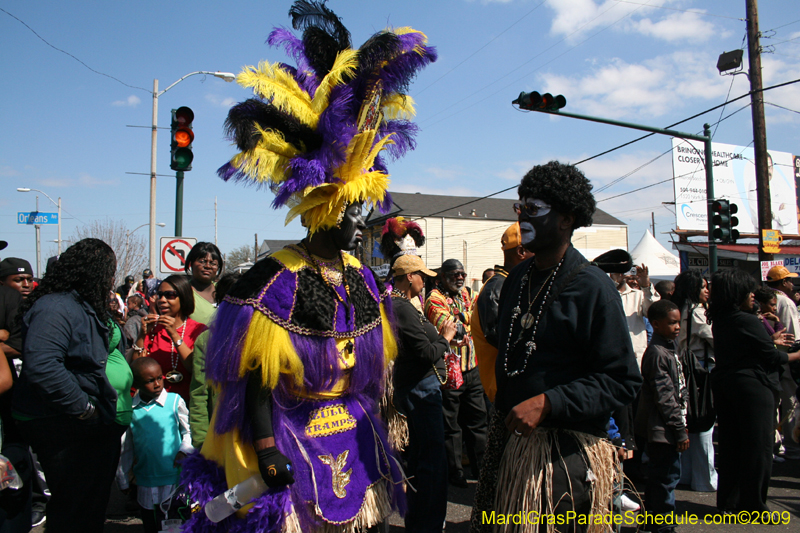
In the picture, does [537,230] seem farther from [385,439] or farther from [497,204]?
[497,204]

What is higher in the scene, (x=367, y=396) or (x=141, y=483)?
(x=367, y=396)

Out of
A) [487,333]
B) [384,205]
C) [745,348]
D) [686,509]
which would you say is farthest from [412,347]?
[686,509]

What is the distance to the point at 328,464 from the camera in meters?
2.24

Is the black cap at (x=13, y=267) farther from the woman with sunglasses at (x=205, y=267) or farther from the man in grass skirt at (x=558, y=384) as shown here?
the man in grass skirt at (x=558, y=384)

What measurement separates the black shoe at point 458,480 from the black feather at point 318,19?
4.21 meters

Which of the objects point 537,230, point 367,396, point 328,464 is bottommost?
point 328,464

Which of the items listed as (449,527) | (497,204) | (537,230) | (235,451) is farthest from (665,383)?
(497,204)

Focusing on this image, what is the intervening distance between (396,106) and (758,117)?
12.7 meters

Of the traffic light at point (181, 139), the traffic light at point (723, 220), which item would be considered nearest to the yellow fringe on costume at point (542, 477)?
the traffic light at point (181, 139)

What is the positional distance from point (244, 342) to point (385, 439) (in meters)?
→ 0.86

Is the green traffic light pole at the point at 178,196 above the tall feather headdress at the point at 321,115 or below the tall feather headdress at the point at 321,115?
above

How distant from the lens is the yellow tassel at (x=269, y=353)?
2094mm

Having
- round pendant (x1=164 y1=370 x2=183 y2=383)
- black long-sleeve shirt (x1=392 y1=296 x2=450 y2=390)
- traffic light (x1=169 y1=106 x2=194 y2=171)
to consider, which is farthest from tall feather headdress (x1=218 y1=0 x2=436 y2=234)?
traffic light (x1=169 y1=106 x2=194 y2=171)

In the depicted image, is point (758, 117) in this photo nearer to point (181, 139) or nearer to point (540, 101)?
point (540, 101)
